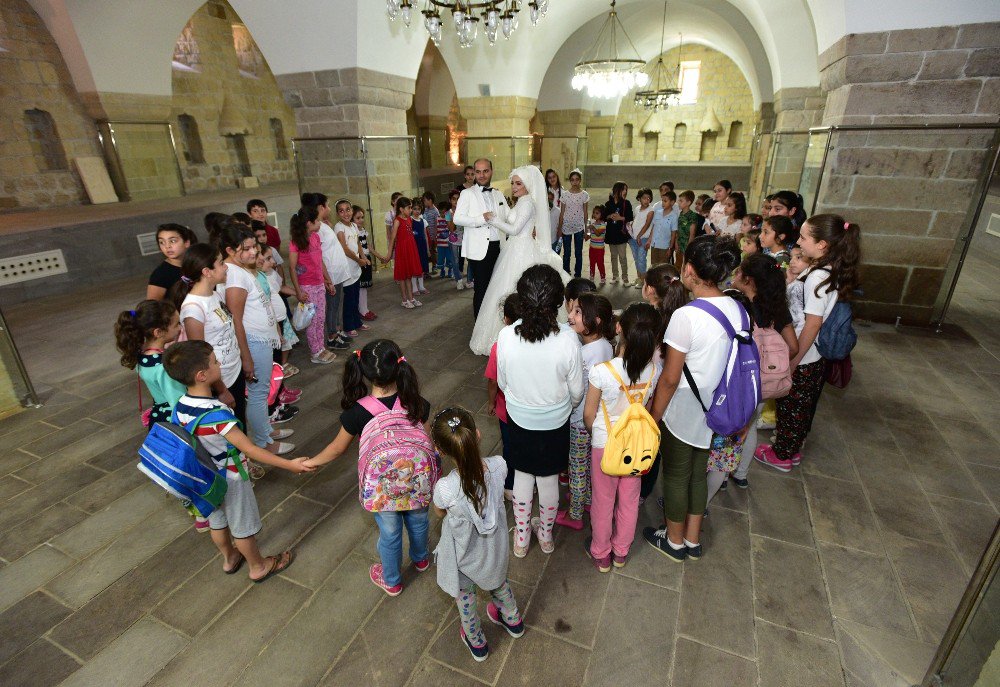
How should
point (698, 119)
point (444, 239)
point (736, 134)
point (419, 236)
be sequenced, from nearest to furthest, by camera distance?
point (419, 236), point (444, 239), point (736, 134), point (698, 119)

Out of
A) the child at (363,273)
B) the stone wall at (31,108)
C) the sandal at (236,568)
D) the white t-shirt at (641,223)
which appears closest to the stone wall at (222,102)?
the stone wall at (31,108)

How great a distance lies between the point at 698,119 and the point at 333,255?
79.6 ft

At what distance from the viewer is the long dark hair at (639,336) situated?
6.57 feet

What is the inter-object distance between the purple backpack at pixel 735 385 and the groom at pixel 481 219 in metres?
3.07

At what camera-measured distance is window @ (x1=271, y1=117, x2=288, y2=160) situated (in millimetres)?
15117

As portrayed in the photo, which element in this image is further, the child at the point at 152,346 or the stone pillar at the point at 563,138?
the stone pillar at the point at 563,138

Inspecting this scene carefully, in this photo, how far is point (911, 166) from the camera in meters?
5.25

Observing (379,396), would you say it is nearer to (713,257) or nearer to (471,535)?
(471,535)

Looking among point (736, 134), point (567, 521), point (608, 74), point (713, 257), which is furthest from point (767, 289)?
point (736, 134)

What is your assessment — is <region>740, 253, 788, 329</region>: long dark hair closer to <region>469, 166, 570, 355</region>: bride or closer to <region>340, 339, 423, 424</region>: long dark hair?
<region>340, 339, 423, 424</region>: long dark hair

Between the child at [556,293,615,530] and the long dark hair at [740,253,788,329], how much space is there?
2.92ft

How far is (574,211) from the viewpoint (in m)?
7.03

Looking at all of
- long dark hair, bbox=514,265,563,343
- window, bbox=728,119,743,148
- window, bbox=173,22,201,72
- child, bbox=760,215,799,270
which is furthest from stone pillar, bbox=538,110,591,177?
long dark hair, bbox=514,265,563,343

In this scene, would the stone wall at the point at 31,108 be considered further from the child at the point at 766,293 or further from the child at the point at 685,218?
the child at the point at 766,293
